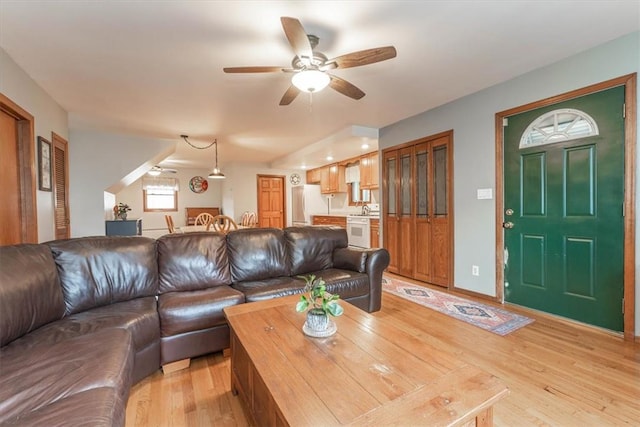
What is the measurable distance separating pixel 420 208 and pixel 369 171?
186 centimetres

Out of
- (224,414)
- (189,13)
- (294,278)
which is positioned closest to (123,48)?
(189,13)

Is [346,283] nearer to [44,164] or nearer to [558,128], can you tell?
[558,128]

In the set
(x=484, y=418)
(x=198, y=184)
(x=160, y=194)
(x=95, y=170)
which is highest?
(x=198, y=184)

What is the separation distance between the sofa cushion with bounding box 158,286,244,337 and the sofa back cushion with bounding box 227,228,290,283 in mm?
461

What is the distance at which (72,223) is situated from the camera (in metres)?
4.31

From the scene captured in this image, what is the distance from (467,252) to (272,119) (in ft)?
9.97

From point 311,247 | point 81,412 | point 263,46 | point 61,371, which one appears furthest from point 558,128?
point 61,371

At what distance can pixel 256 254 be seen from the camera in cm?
264

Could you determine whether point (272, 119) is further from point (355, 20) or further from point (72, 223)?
point (72, 223)

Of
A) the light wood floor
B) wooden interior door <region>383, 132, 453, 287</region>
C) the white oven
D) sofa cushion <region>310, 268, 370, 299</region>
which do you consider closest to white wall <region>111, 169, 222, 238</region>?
the white oven

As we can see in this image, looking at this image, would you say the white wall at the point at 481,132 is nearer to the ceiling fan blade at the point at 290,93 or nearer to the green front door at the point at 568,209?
the green front door at the point at 568,209

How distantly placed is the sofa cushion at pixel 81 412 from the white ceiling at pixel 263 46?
202 cm

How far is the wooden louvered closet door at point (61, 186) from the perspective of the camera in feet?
11.2

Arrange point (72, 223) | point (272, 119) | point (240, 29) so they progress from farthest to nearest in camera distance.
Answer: point (72, 223), point (272, 119), point (240, 29)
